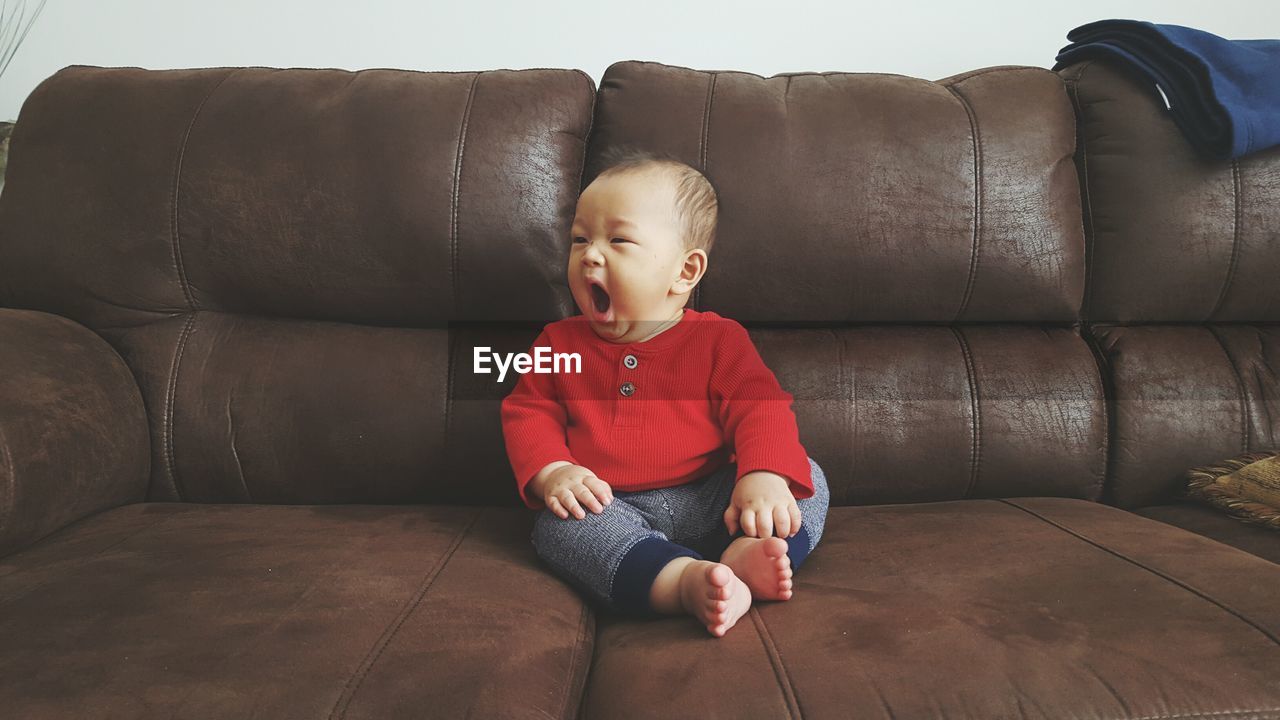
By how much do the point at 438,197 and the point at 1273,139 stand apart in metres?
1.31

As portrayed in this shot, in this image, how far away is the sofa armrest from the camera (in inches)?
39.5

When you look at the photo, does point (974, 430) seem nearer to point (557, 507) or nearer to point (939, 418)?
point (939, 418)

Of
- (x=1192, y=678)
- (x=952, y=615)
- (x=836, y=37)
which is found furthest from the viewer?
(x=836, y=37)

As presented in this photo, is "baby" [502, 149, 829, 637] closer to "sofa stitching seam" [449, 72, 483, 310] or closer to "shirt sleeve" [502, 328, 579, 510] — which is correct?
"shirt sleeve" [502, 328, 579, 510]

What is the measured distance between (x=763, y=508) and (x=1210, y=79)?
102cm

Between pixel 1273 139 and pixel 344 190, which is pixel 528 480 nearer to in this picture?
pixel 344 190

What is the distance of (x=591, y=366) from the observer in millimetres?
1157

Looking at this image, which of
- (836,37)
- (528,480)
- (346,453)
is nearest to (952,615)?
(528,480)

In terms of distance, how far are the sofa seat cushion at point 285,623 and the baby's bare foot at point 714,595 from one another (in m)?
0.13

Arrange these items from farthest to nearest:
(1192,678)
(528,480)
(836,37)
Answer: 1. (836,37)
2. (528,480)
3. (1192,678)

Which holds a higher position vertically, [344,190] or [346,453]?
[344,190]

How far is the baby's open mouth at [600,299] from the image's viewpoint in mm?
1126

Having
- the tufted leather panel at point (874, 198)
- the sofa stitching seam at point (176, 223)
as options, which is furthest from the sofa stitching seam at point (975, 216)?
the sofa stitching seam at point (176, 223)

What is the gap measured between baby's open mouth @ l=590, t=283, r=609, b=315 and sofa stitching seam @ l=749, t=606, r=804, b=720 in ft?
1.48
